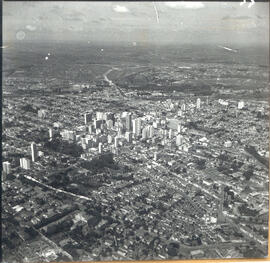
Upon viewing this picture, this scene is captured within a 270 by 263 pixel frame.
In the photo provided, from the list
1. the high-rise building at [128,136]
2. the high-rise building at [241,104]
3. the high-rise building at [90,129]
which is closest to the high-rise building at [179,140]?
the high-rise building at [128,136]

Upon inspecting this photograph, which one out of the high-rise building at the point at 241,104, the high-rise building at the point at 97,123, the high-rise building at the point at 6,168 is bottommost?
the high-rise building at the point at 6,168

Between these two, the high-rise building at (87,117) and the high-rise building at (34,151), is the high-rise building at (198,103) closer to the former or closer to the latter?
the high-rise building at (87,117)

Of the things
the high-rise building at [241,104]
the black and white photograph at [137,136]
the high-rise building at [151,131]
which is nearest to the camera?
the black and white photograph at [137,136]

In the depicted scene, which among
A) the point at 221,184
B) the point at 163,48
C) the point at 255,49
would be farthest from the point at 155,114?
the point at 255,49

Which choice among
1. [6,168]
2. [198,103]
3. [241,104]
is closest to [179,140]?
[198,103]

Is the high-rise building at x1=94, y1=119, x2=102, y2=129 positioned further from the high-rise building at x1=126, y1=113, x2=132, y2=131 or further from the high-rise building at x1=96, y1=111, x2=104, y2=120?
the high-rise building at x1=126, y1=113, x2=132, y2=131

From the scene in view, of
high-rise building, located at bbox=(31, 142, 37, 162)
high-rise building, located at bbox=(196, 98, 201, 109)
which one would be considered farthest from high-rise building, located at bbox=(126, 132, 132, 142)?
high-rise building, located at bbox=(31, 142, 37, 162)

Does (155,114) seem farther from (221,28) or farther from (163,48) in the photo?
(221,28)

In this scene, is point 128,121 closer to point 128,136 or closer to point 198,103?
point 128,136
